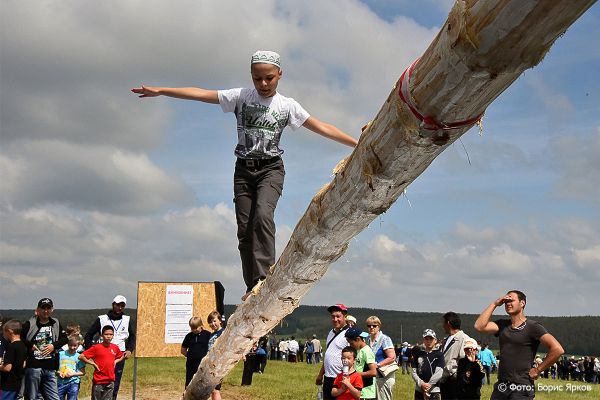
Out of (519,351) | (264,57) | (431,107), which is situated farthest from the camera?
(519,351)

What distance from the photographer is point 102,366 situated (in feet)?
31.5

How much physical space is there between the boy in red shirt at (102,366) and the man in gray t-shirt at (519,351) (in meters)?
5.98

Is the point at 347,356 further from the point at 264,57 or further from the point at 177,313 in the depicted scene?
the point at 177,313

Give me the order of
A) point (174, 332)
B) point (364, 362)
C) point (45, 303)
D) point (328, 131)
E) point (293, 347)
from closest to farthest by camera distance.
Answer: point (328, 131) < point (364, 362) < point (45, 303) < point (174, 332) < point (293, 347)

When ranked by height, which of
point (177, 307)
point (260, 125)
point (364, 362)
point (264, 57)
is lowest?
point (364, 362)

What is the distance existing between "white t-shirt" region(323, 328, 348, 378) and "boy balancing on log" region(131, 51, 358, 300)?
10.7 ft

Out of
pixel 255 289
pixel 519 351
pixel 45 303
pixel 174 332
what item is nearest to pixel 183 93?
pixel 255 289

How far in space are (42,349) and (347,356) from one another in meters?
4.62

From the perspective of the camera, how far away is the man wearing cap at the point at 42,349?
907 centimetres

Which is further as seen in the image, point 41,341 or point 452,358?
point 41,341

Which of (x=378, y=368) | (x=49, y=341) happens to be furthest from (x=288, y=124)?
(x=49, y=341)

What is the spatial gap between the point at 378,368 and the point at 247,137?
465cm

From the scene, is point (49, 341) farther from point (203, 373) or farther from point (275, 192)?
point (275, 192)

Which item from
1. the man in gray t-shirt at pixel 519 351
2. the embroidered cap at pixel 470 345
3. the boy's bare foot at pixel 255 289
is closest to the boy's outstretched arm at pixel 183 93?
the boy's bare foot at pixel 255 289
